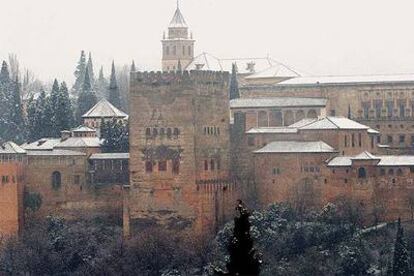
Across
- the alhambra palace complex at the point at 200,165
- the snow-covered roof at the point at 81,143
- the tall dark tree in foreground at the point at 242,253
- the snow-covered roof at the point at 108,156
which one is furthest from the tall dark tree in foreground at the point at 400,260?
the tall dark tree in foreground at the point at 242,253

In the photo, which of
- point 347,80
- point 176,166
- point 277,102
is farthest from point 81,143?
point 347,80

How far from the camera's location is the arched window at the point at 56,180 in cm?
5931

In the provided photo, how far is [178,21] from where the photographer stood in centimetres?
8869

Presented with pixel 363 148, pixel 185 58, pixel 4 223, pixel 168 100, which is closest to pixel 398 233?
pixel 363 148

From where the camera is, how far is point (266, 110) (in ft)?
212

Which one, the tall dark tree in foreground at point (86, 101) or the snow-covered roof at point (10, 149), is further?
the tall dark tree in foreground at point (86, 101)

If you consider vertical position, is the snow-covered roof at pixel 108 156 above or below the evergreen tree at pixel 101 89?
below

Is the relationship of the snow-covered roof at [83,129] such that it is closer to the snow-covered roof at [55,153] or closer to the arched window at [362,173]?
the snow-covered roof at [55,153]

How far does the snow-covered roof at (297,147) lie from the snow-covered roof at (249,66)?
42.1 ft

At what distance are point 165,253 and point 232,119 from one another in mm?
10304

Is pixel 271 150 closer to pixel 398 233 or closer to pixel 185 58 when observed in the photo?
pixel 398 233

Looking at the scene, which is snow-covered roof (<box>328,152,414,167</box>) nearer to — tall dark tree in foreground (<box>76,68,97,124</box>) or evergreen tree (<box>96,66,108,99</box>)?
tall dark tree in foreground (<box>76,68,97,124</box>)

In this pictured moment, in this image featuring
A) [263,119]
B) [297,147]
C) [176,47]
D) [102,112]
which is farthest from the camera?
[176,47]

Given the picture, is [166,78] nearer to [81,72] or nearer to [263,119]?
[263,119]
